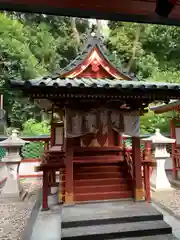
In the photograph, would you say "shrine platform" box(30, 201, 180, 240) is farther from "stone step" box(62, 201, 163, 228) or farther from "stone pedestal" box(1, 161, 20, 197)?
"stone pedestal" box(1, 161, 20, 197)

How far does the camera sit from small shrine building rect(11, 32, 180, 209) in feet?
16.8

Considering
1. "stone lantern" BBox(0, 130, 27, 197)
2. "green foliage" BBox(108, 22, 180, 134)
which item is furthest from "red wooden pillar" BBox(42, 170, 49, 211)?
"green foliage" BBox(108, 22, 180, 134)

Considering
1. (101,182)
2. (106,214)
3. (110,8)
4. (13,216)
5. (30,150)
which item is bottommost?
(13,216)

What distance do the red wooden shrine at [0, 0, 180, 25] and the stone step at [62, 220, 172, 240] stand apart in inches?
154

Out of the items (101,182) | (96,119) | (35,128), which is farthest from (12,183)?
(35,128)

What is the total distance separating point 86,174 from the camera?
641cm

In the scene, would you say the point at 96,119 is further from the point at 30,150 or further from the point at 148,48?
the point at 148,48

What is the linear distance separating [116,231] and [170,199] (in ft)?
11.6

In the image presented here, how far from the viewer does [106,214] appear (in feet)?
15.7

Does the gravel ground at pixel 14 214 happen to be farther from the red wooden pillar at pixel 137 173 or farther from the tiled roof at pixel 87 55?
the tiled roof at pixel 87 55

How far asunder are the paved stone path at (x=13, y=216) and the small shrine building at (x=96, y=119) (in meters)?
0.87

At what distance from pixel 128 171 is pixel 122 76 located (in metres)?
3.03

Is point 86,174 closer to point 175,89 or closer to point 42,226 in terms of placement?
point 42,226

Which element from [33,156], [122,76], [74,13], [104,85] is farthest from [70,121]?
[33,156]
